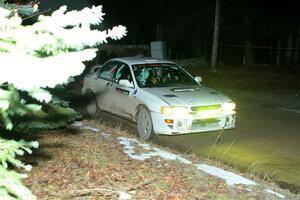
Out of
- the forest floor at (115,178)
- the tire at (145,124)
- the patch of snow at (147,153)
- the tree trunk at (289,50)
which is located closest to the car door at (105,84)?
the tire at (145,124)

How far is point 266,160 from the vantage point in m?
7.87

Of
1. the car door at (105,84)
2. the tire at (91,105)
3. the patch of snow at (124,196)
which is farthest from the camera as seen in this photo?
the tire at (91,105)

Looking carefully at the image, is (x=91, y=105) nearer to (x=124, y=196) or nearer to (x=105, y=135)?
(x=105, y=135)

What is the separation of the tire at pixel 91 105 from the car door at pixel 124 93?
1082 millimetres

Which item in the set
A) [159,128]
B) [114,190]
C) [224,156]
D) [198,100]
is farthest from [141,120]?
[114,190]

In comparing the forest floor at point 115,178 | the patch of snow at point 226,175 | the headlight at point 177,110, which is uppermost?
the headlight at point 177,110

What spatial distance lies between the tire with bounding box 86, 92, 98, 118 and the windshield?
180 centimetres

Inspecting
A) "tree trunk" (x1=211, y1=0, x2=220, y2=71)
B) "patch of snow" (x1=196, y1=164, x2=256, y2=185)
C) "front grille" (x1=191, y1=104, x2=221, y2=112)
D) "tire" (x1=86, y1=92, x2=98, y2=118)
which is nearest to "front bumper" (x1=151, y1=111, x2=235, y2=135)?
"front grille" (x1=191, y1=104, x2=221, y2=112)

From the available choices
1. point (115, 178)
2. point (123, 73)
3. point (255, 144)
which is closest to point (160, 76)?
point (123, 73)

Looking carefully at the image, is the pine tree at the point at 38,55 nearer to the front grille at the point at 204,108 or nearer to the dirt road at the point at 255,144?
the dirt road at the point at 255,144

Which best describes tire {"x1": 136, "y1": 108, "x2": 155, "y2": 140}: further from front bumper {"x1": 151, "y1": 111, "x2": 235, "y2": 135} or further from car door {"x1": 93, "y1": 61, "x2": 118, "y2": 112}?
car door {"x1": 93, "y1": 61, "x2": 118, "y2": 112}

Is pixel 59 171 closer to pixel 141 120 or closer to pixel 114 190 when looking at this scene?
pixel 114 190

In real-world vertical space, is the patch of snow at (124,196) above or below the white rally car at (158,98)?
below

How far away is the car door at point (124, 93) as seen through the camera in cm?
984
